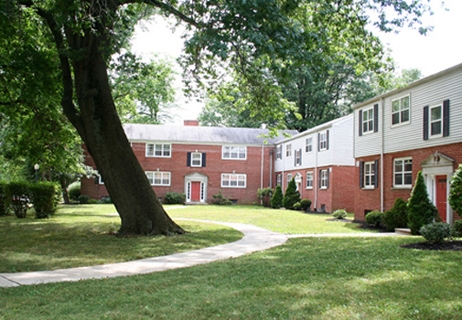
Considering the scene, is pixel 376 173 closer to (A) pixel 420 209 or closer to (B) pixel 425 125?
(B) pixel 425 125

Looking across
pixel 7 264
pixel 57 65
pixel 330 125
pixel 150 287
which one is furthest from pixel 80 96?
pixel 330 125

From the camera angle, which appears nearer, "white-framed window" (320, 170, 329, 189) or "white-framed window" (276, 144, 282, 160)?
"white-framed window" (320, 170, 329, 189)

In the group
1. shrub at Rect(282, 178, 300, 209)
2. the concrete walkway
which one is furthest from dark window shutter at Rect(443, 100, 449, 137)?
shrub at Rect(282, 178, 300, 209)

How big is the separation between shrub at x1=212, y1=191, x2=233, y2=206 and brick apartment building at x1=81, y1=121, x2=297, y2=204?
59 cm

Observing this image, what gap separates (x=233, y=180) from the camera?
4225cm

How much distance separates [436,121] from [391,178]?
3739 mm

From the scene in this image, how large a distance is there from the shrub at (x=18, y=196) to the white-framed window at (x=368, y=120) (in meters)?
16.9

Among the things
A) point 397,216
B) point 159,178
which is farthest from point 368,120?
point 159,178

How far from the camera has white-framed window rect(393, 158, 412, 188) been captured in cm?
1836

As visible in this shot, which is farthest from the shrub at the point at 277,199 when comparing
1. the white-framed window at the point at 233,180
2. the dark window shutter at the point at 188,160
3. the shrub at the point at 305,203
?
the dark window shutter at the point at 188,160

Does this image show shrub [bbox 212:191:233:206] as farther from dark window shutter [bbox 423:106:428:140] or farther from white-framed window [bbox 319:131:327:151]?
dark window shutter [bbox 423:106:428:140]

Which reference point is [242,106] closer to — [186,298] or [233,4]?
[233,4]

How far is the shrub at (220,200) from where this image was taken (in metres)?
40.5

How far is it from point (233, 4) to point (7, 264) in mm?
7392
